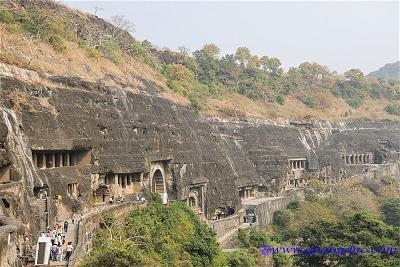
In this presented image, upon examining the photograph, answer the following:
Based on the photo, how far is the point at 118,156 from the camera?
25938mm

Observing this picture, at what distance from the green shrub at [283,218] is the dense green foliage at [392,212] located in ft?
25.8

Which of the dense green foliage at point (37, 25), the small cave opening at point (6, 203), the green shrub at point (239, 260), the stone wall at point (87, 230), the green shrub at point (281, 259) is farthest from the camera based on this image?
the dense green foliage at point (37, 25)

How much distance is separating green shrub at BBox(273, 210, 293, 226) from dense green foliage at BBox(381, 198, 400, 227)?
7.85m

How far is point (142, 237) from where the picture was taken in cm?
1980

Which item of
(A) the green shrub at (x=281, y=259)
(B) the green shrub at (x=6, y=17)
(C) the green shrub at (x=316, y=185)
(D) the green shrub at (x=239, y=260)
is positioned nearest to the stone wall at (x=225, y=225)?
(D) the green shrub at (x=239, y=260)

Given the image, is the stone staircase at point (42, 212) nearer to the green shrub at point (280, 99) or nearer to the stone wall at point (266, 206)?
the stone wall at point (266, 206)

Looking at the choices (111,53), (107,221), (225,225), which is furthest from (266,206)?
(107,221)

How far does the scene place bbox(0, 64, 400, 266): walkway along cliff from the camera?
59.7 feet

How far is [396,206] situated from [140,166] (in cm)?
2294

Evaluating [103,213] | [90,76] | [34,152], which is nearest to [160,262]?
[103,213]

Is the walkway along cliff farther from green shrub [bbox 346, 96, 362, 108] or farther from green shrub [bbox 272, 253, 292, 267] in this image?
green shrub [bbox 346, 96, 362, 108]

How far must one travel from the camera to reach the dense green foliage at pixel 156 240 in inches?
617

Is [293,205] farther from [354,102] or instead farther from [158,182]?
[354,102]

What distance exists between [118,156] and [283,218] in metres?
18.0
